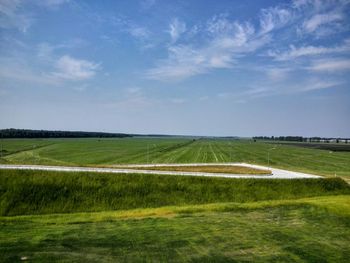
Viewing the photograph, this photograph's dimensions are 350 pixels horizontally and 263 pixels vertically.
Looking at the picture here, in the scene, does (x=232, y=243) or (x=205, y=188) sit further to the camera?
(x=205, y=188)

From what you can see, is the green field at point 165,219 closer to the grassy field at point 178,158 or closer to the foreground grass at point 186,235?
the foreground grass at point 186,235

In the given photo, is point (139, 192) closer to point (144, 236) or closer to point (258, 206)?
point (258, 206)

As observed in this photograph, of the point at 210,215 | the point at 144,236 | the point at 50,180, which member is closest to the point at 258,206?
the point at 210,215

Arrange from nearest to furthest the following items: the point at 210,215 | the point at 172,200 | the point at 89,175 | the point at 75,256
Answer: the point at 75,256, the point at 210,215, the point at 172,200, the point at 89,175

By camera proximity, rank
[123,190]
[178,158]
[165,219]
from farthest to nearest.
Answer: [178,158], [123,190], [165,219]

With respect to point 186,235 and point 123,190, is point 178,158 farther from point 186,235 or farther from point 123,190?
point 186,235

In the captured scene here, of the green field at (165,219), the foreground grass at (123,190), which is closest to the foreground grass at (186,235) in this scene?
the green field at (165,219)

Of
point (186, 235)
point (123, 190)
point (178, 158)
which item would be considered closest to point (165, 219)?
point (186, 235)
